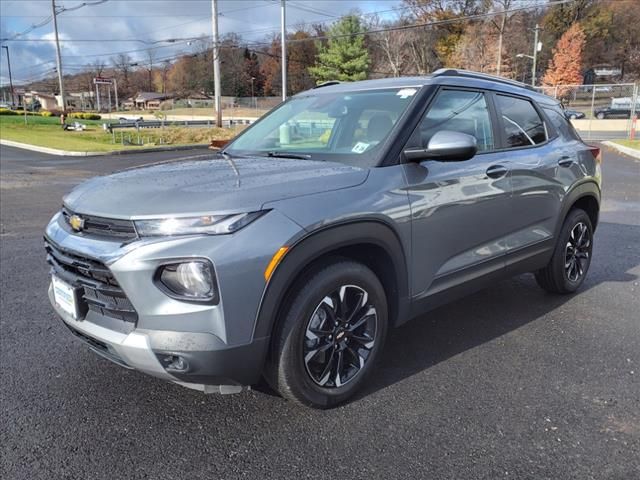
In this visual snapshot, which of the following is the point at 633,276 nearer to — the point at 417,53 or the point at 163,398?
the point at 163,398

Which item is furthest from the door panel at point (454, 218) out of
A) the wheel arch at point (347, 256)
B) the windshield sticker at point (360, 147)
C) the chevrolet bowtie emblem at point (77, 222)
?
the chevrolet bowtie emblem at point (77, 222)

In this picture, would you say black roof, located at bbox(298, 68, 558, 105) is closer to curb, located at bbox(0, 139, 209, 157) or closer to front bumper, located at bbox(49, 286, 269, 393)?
front bumper, located at bbox(49, 286, 269, 393)

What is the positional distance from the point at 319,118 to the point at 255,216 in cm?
157

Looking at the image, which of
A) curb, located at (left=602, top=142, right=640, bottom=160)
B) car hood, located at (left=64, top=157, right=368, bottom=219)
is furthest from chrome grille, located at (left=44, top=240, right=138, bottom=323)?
curb, located at (left=602, top=142, right=640, bottom=160)

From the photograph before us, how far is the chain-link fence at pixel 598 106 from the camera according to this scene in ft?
110

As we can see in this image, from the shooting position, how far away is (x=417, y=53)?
198ft

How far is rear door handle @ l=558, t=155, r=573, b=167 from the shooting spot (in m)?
4.33

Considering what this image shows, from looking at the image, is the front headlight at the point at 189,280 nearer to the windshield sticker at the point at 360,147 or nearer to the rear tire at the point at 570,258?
the windshield sticker at the point at 360,147

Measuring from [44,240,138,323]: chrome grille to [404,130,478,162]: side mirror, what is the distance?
170 centimetres

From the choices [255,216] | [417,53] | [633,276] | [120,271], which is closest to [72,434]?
[120,271]

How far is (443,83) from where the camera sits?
3510 millimetres

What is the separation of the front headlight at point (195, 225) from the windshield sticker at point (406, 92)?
5.16 feet

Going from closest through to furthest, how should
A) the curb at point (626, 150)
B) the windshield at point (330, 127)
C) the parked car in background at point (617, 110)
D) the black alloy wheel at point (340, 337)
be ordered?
the black alloy wheel at point (340, 337), the windshield at point (330, 127), the curb at point (626, 150), the parked car in background at point (617, 110)

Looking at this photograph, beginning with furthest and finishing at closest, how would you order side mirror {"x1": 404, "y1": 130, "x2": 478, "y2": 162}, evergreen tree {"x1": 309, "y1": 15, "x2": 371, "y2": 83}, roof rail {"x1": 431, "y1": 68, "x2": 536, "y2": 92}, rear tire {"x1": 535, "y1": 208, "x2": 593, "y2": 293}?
evergreen tree {"x1": 309, "y1": 15, "x2": 371, "y2": 83}, rear tire {"x1": 535, "y1": 208, "x2": 593, "y2": 293}, roof rail {"x1": 431, "y1": 68, "x2": 536, "y2": 92}, side mirror {"x1": 404, "y1": 130, "x2": 478, "y2": 162}
